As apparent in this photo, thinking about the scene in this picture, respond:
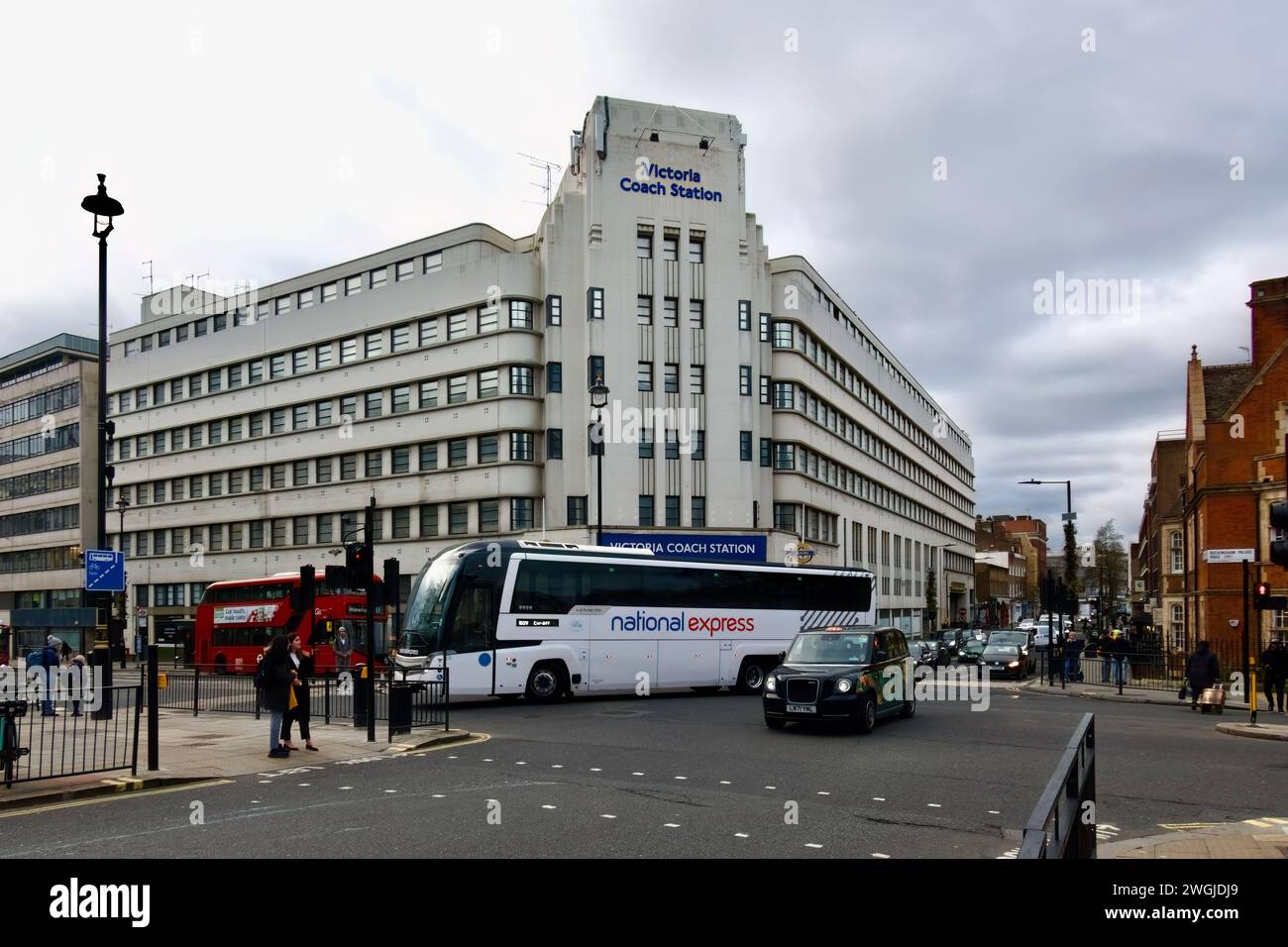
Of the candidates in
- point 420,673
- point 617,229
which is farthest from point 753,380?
point 420,673

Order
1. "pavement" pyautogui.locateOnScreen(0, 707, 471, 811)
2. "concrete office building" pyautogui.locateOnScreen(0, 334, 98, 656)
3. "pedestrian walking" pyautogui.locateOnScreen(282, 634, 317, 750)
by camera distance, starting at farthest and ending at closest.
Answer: "concrete office building" pyautogui.locateOnScreen(0, 334, 98, 656) < "pedestrian walking" pyautogui.locateOnScreen(282, 634, 317, 750) < "pavement" pyautogui.locateOnScreen(0, 707, 471, 811)

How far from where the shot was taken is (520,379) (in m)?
45.2

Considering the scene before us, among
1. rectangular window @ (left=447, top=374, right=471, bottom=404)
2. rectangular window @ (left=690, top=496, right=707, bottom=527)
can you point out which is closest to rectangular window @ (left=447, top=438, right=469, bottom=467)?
rectangular window @ (left=447, top=374, right=471, bottom=404)

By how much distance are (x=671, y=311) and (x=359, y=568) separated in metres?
31.2

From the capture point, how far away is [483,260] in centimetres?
→ 4634

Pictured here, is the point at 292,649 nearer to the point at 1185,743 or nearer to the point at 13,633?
the point at 1185,743

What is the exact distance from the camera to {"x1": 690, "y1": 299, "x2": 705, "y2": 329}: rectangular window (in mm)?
45531

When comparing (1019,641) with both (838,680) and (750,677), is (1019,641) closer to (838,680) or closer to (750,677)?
(750,677)

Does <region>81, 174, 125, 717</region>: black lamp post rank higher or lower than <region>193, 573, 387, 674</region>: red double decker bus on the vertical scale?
higher

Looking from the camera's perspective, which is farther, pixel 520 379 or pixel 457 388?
pixel 457 388

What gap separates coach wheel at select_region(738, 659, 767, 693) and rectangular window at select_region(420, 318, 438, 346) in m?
27.7

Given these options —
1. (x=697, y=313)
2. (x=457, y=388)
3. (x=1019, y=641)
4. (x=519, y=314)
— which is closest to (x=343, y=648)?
(x=457, y=388)

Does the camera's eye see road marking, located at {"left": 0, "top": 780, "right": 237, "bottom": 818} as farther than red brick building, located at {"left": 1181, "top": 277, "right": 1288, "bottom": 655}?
No

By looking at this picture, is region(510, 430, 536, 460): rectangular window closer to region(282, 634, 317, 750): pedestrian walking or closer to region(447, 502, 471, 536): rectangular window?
region(447, 502, 471, 536): rectangular window
